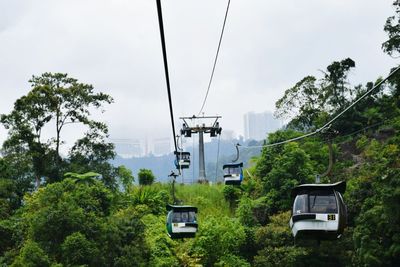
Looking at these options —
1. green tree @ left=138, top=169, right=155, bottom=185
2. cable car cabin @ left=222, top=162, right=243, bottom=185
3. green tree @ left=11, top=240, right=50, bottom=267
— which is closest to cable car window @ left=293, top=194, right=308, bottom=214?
green tree @ left=11, top=240, right=50, bottom=267

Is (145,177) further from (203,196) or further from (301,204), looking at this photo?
(301,204)

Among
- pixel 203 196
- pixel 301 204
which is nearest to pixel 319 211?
pixel 301 204

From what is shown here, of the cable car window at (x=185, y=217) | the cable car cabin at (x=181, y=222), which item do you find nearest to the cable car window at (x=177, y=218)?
the cable car cabin at (x=181, y=222)

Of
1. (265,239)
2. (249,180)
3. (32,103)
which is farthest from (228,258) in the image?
(32,103)

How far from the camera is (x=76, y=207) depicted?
25.3m

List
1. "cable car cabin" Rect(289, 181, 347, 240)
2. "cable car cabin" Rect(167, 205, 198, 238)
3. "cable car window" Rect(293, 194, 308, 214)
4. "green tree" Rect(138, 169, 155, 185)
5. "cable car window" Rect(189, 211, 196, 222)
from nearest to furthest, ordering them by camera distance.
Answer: "cable car cabin" Rect(289, 181, 347, 240)
"cable car window" Rect(293, 194, 308, 214)
"cable car cabin" Rect(167, 205, 198, 238)
"cable car window" Rect(189, 211, 196, 222)
"green tree" Rect(138, 169, 155, 185)

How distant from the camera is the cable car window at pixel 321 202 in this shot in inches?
631

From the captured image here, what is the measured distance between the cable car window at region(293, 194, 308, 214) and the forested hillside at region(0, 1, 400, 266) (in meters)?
2.91

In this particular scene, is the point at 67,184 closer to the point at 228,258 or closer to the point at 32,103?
the point at 228,258

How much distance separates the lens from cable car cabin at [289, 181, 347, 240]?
1597 centimetres

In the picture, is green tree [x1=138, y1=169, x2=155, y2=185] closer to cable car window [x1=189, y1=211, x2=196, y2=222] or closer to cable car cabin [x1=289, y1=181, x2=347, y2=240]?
cable car window [x1=189, y1=211, x2=196, y2=222]

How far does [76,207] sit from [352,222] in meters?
13.6

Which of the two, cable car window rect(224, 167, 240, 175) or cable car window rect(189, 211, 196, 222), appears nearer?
cable car window rect(189, 211, 196, 222)

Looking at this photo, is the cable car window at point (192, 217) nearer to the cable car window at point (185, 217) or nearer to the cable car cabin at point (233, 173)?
the cable car window at point (185, 217)
